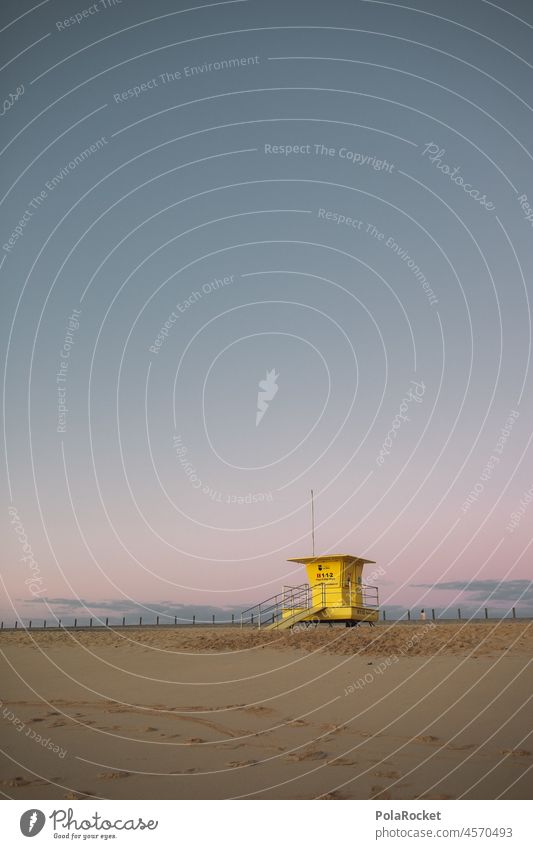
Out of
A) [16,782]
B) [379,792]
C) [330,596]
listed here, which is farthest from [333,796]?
[330,596]

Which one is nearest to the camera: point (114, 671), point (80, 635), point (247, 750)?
point (247, 750)

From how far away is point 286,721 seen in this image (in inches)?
418

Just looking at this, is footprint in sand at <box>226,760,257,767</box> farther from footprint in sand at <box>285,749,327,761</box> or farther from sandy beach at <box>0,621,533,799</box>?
footprint in sand at <box>285,749,327,761</box>

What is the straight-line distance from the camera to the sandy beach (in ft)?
23.7

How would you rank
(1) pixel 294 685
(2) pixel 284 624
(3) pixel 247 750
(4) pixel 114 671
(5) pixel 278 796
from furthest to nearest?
(2) pixel 284 624 < (4) pixel 114 671 < (1) pixel 294 685 < (3) pixel 247 750 < (5) pixel 278 796

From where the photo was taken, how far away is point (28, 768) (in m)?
7.96

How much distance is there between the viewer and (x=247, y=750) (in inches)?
342

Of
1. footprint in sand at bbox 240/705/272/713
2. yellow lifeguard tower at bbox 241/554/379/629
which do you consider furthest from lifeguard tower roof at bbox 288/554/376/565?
footprint in sand at bbox 240/705/272/713

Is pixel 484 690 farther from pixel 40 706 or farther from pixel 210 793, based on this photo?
pixel 40 706

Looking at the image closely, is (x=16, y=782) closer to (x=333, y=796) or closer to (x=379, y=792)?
(x=333, y=796)

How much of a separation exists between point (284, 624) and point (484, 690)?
18.2 m
